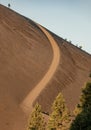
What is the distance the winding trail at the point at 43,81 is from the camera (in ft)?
178

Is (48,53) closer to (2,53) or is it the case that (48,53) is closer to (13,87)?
(2,53)

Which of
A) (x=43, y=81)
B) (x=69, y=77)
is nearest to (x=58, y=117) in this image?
(x=43, y=81)

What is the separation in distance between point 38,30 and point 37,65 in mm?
18926

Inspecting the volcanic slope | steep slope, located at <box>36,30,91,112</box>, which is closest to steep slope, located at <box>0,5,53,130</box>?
the volcanic slope

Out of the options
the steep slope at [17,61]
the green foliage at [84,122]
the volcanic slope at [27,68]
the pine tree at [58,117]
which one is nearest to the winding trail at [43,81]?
the volcanic slope at [27,68]

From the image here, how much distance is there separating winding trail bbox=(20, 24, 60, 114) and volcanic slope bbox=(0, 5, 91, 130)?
0.51 meters

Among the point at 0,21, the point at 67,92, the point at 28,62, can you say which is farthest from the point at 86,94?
the point at 0,21

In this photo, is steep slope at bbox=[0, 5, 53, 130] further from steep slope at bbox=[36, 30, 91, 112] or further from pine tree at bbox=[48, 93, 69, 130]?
pine tree at bbox=[48, 93, 69, 130]

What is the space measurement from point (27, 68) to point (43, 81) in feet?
12.9

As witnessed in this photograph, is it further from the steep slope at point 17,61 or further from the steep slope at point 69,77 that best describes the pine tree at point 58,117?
the steep slope at point 69,77

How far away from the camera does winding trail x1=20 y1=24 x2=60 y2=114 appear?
54.3 metres

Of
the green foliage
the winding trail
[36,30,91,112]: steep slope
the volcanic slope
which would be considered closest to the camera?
the green foliage

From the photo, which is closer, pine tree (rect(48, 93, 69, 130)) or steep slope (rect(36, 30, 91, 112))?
pine tree (rect(48, 93, 69, 130))

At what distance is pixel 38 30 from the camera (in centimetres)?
8750
